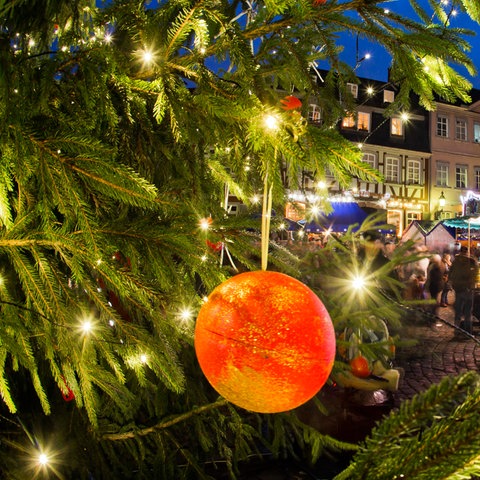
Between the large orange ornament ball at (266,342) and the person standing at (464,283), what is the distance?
8.89m

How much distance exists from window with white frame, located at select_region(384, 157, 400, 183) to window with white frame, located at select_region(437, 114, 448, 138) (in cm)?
356

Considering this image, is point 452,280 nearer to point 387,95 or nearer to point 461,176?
point 387,95

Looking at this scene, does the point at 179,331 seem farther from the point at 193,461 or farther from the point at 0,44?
the point at 0,44

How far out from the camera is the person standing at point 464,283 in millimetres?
8906

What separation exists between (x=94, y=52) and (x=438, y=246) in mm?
13230

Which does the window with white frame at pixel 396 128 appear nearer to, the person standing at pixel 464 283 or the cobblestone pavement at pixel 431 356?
the cobblestone pavement at pixel 431 356

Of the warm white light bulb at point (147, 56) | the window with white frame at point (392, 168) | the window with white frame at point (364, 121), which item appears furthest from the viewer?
the window with white frame at point (392, 168)

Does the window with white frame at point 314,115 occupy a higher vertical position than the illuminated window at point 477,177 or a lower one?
lower

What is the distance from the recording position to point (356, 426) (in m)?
3.80

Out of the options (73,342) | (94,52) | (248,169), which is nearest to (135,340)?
(73,342)

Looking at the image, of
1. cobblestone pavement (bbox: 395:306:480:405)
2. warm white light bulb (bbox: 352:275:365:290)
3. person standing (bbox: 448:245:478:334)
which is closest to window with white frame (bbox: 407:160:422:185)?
cobblestone pavement (bbox: 395:306:480:405)

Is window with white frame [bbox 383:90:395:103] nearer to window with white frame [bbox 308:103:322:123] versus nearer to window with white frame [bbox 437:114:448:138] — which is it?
window with white frame [bbox 437:114:448:138]

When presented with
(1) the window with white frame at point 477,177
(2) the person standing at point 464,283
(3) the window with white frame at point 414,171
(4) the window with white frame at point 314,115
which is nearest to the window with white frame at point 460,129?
(1) the window with white frame at point 477,177

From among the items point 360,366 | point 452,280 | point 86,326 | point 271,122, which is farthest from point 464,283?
point 271,122
